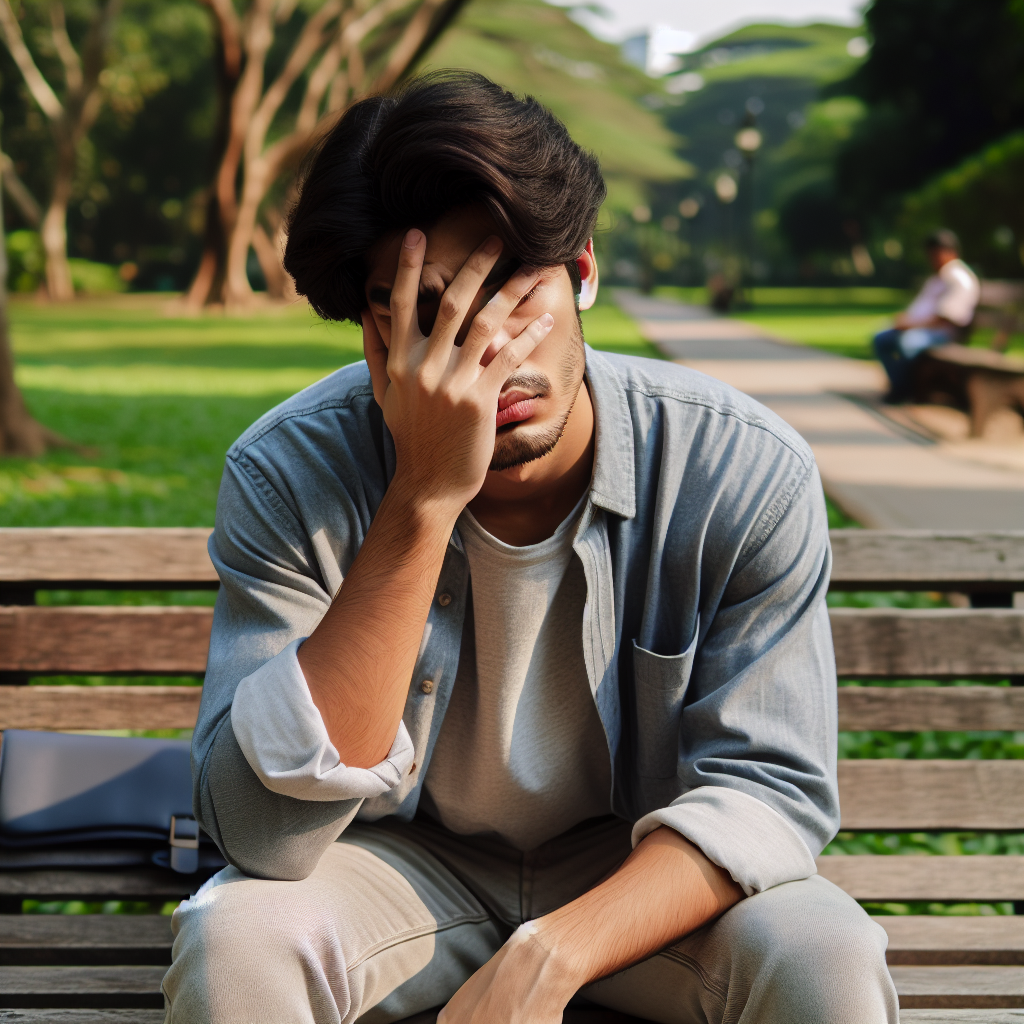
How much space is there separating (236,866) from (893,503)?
6731mm

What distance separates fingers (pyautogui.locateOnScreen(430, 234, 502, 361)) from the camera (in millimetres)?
2064

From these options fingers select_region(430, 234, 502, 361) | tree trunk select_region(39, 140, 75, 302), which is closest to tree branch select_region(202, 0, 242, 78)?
tree trunk select_region(39, 140, 75, 302)

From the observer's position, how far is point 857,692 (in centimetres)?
276

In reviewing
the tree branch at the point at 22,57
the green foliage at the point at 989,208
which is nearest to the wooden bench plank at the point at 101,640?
the green foliage at the point at 989,208

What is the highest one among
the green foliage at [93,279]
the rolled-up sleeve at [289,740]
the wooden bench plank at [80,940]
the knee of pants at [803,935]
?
the rolled-up sleeve at [289,740]

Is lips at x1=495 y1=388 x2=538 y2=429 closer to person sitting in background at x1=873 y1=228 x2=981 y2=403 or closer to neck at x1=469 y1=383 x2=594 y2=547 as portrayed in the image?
neck at x1=469 y1=383 x2=594 y2=547

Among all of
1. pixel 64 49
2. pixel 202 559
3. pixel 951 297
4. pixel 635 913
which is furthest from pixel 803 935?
pixel 64 49

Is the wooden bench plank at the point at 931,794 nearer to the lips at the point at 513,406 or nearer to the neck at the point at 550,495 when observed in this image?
the neck at the point at 550,495

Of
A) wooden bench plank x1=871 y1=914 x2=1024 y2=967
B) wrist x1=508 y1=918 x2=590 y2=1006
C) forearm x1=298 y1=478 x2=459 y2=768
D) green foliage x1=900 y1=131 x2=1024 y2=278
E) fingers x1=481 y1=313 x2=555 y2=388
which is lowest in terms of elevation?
green foliage x1=900 y1=131 x2=1024 y2=278

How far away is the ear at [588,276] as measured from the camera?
2.31 meters

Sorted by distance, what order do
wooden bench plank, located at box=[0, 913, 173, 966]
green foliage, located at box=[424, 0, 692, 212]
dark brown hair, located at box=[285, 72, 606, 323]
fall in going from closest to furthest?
dark brown hair, located at box=[285, 72, 606, 323] → wooden bench plank, located at box=[0, 913, 173, 966] → green foliage, located at box=[424, 0, 692, 212]

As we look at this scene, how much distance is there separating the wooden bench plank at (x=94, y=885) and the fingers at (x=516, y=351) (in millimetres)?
1275

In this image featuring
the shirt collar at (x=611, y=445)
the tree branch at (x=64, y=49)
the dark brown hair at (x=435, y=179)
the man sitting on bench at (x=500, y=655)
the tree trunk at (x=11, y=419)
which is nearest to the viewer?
the man sitting on bench at (x=500, y=655)

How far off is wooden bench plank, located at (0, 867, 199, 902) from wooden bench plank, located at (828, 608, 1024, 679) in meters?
1.49
